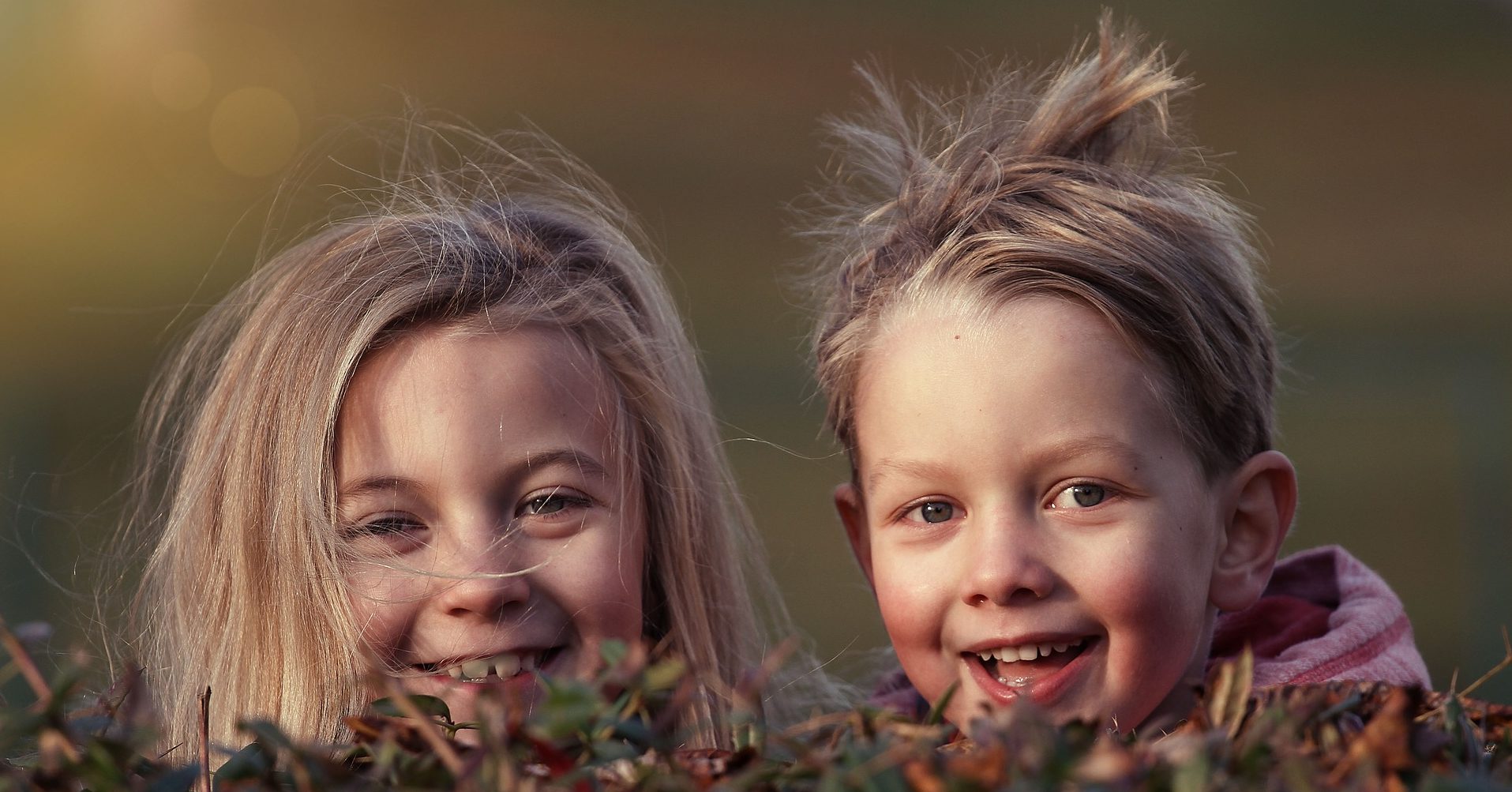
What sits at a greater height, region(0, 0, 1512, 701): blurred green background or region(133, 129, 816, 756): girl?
region(0, 0, 1512, 701): blurred green background

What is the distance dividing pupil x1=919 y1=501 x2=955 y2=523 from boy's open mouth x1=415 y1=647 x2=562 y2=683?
486 millimetres

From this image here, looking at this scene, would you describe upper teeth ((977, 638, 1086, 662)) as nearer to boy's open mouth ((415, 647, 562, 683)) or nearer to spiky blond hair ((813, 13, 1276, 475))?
spiky blond hair ((813, 13, 1276, 475))

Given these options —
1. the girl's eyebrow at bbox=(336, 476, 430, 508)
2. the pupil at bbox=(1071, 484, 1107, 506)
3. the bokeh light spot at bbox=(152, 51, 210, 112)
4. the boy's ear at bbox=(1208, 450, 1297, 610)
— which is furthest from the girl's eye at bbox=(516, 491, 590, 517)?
the bokeh light spot at bbox=(152, 51, 210, 112)

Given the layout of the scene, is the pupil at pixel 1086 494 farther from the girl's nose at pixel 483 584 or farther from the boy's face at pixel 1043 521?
the girl's nose at pixel 483 584

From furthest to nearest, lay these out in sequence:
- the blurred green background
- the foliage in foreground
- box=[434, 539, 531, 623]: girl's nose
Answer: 1. the blurred green background
2. box=[434, 539, 531, 623]: girl's nose
3. the foliage in foreground

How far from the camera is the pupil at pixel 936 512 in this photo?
66.8 inches

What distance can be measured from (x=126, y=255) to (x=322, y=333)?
3.33 m

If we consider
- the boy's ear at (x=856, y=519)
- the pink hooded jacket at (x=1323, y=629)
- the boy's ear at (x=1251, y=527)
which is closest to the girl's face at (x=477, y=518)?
the boy's ear at (x=856, y=519)

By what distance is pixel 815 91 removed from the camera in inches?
211

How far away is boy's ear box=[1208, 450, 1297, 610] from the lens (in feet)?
5.82

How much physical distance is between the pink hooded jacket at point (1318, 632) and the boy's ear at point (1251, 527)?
0.12 meters

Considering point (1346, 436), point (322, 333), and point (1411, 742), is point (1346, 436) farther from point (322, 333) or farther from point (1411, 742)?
point (1411, 742)

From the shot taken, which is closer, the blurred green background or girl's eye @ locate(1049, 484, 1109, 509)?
girl's eye @ locate(1049, 484, 1109, 509)

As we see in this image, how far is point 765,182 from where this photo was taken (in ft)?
17.8
